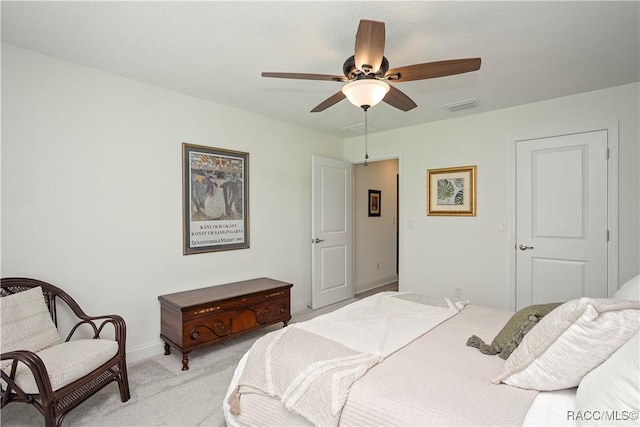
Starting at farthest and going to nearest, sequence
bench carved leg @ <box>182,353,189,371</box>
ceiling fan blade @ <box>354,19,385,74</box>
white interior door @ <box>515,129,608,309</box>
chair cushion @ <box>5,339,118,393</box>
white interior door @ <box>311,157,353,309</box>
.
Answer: white interior door @ <box>311,157,353,309</box> < white interior door @ <box>515,129,608,309</box> < bench carved leg @ <box>182,353,189,371</box> < chair cushion @ <box>5,339,118,393</box> < ceiling fan blade @ <box>354,19,385,74</box>

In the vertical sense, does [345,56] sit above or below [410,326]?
above

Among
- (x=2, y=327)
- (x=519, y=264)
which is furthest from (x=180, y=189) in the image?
(x=519, y=264)

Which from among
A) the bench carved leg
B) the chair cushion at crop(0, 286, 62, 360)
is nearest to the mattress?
the bench carved leg

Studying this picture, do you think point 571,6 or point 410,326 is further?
point 410,326

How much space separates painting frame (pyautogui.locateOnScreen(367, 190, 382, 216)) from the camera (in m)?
5.50

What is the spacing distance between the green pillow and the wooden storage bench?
2081mm

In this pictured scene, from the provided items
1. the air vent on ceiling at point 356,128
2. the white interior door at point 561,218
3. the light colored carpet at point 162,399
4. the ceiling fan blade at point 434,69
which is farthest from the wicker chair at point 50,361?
the white interior door at point 561,218

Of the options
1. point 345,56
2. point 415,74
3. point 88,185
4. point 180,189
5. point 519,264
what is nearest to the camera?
point 415,74

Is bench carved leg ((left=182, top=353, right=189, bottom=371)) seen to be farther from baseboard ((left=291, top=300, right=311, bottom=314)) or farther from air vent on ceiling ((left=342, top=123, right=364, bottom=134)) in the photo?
air vent on ceiling ((left=342, top=123, right=364, bottom=134))

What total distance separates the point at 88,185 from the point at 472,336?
2.95 metres

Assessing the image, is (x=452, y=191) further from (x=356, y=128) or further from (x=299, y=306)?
(x=299, y=306)

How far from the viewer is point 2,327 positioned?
1.93 metres

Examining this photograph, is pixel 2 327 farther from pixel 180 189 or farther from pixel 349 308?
pixel 349 308

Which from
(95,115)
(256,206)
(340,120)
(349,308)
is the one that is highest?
(340,120)
